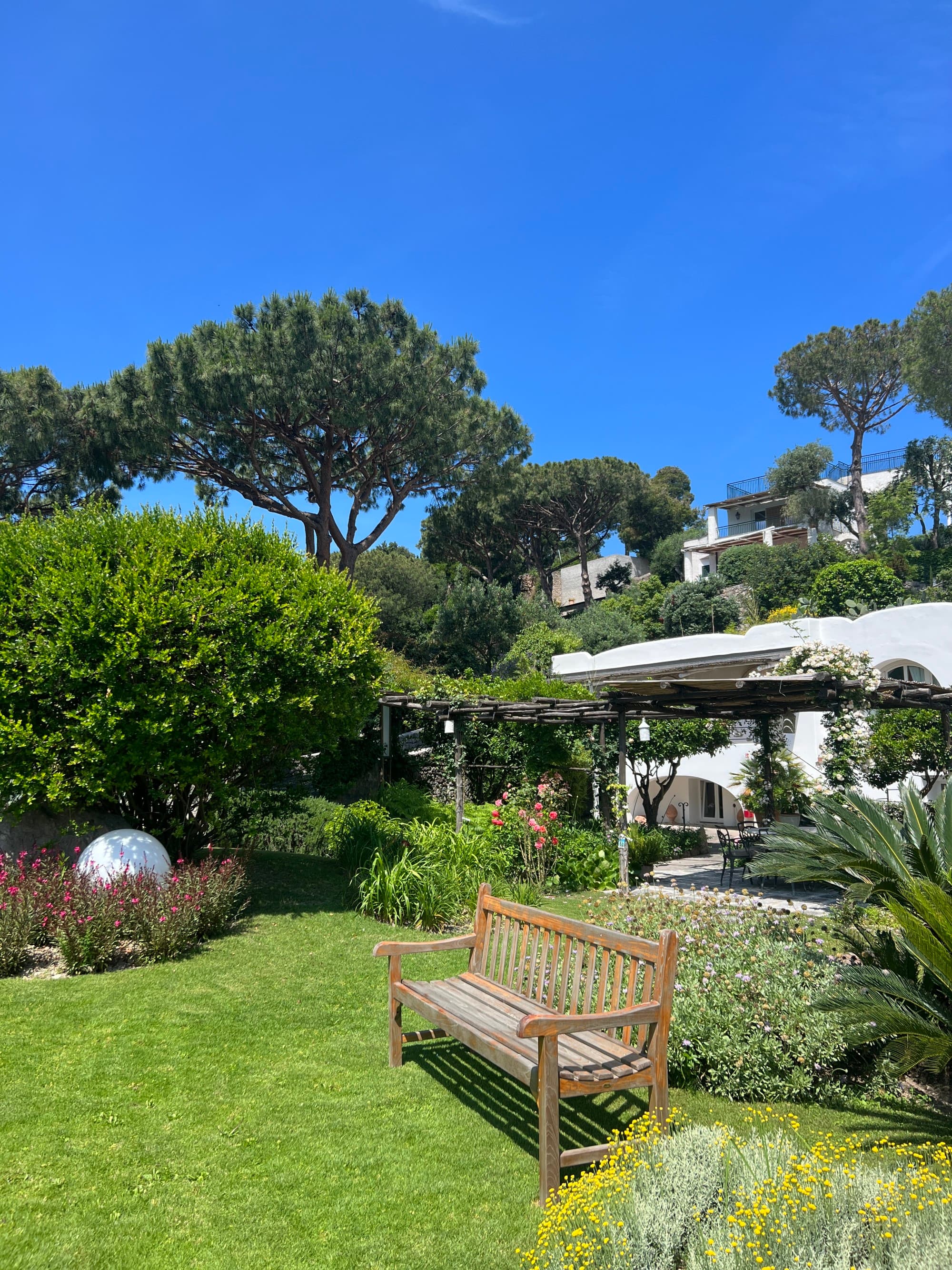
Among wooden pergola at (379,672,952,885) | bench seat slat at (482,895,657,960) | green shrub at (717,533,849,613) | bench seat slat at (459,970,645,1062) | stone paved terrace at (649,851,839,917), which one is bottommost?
stone paved terrace at (649,851,839,917)

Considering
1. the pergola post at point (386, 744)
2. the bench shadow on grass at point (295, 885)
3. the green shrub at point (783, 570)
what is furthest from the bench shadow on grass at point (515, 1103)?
the green shrub at point (783, 570)

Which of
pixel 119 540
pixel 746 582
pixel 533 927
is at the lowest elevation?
pixel 533 927

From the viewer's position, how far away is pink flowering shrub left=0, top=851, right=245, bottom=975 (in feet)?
20.6

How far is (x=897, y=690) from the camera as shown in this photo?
10.6 meters

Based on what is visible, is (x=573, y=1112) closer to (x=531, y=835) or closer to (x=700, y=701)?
(x=531, y=835)

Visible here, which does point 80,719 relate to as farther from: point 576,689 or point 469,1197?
point 576,689

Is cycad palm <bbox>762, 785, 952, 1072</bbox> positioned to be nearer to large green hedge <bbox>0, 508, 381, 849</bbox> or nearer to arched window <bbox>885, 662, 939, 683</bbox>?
large green hedge <bbox>0, 508, 381, 849</bbox>

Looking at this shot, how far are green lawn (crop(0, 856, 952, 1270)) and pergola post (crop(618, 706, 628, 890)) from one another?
551 cm

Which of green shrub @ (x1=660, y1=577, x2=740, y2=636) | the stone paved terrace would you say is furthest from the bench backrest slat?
green shrub @ (x1=660, y1=577, x2=740, y2=636)

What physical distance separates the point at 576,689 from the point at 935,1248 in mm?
14089

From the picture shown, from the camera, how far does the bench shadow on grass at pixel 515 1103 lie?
392 centimetres

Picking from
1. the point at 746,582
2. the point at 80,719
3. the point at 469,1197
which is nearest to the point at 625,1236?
the point at 469,1197

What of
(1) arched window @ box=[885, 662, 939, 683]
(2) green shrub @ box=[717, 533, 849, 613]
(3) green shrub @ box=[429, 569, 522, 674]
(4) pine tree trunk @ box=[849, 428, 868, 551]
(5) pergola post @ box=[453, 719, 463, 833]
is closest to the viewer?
(5) pergola post @ box=[453, 719, 463, 833]

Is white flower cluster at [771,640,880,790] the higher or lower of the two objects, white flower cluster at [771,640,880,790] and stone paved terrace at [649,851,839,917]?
the higher
